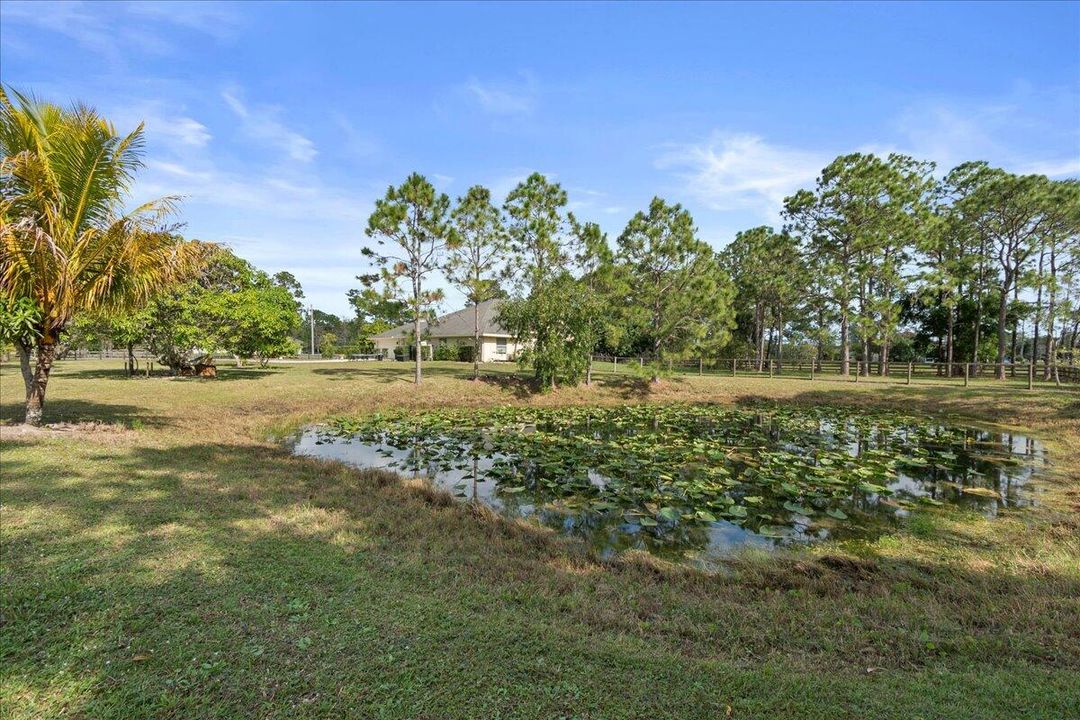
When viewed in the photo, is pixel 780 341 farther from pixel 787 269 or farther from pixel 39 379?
pixel 39 379

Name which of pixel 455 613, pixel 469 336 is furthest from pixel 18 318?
pixel 469 336

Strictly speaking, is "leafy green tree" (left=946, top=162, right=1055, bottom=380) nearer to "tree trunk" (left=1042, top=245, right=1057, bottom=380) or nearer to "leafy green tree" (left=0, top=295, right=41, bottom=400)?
"tree trunk" (left=1042, top=245, right=1057, bottom=380)

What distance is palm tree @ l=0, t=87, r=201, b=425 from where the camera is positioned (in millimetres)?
7223

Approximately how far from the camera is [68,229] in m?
7.64

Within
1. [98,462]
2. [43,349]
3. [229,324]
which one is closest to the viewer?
[98,462]

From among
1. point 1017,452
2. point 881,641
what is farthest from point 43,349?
point 1017,452

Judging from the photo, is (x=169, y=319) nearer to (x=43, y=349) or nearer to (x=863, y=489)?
(x=43, y=349)

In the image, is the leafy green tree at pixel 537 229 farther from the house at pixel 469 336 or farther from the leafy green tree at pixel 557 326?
the house at pixel 469 336

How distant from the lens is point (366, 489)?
6531 millimetres

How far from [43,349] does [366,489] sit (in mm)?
6402

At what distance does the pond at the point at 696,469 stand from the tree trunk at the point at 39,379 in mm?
4121

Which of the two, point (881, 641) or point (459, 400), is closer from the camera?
point (881, 641)

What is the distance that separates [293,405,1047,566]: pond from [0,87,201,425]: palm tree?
4.13 meters

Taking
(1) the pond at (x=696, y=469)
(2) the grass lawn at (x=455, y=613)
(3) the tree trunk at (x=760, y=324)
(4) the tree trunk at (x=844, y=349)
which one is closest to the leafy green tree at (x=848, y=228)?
(4) the tree trunk at (x=844, y=349)
